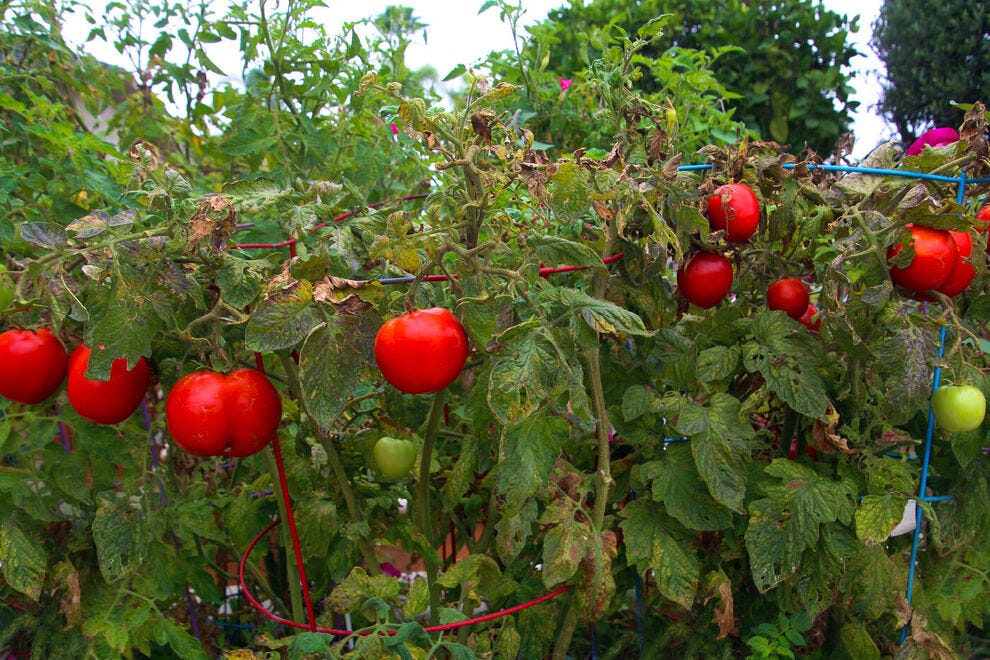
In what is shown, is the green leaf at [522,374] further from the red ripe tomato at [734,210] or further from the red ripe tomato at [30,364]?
the red ripe tomato at [30,364]

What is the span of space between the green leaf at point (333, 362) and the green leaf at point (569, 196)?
0.87 feet

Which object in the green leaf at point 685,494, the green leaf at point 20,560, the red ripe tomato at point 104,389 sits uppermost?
the green leaf at point 685,494

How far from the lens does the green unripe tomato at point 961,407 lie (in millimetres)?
1147

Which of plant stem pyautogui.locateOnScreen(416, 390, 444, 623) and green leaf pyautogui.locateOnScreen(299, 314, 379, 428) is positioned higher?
green leaf pyautogui.locateOnScreen(299, 314, 379, 428)

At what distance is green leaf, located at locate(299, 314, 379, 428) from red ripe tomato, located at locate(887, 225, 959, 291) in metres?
0.78

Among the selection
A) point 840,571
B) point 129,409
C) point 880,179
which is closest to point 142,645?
point 129,409

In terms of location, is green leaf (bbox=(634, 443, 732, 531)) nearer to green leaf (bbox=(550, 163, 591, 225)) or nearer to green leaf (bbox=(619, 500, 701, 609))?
green leaf (bbox=(619, 500, 701, 609))

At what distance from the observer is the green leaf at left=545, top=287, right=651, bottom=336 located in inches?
36.7

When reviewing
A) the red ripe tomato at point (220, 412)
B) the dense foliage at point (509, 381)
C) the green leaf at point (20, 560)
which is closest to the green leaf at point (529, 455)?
the dense foliage at point (509, 381)

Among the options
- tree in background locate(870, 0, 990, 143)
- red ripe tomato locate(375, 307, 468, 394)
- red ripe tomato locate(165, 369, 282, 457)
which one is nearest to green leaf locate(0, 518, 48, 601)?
red ripe tomato locate(165, 369, 282, 457)

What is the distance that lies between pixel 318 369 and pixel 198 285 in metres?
0.23

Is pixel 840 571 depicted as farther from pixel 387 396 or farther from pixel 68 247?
pixel 68 247

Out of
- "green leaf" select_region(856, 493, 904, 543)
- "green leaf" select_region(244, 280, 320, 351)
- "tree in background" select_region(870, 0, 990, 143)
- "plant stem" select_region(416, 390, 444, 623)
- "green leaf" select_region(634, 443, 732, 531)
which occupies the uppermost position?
"tree in background" select_region(870, 0, 990, 143)

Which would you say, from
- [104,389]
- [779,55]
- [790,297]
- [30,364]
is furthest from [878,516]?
[779,55]
